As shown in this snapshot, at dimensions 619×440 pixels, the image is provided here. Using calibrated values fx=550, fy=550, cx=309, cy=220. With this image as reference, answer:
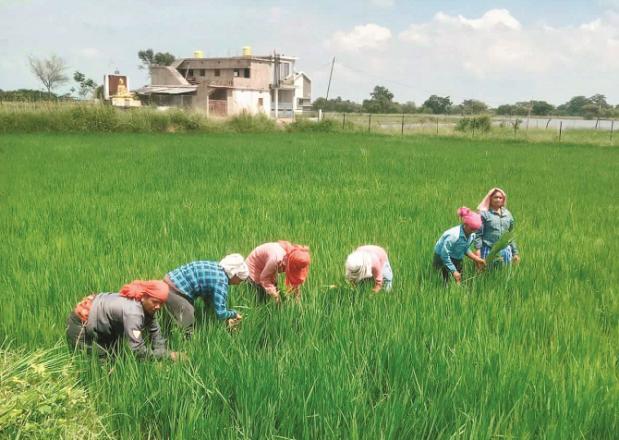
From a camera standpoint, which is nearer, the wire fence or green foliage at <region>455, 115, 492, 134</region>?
the wire fence

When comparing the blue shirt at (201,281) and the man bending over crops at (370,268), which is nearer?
the blue shirt at (201,281)

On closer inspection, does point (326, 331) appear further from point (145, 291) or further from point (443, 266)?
point (443, 266)

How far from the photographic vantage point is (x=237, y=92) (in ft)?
143

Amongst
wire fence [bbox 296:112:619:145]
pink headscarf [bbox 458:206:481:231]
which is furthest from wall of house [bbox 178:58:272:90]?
pink headscarf [bbox 458:206:481:231]

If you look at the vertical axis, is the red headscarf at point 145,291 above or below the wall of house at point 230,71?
below

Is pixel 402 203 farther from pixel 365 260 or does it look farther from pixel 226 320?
pixel 226 320

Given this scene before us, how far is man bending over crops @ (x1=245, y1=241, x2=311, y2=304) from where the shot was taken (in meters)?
3.37

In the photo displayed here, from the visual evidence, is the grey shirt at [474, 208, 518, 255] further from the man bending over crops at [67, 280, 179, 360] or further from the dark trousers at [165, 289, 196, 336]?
the man bending over crops at [67, 280, 179, 360]

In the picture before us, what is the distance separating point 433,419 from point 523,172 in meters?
10.3

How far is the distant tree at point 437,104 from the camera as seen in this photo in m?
63.5

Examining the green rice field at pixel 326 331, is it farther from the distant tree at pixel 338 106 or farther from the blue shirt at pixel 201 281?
the distant tree at pixel 338 106

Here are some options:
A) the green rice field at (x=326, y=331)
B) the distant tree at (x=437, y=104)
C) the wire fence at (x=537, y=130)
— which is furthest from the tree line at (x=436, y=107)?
the green rice field at (x=326, y=331)

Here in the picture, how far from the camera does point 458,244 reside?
3.91 metres

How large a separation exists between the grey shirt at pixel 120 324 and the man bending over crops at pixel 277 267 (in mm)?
849
